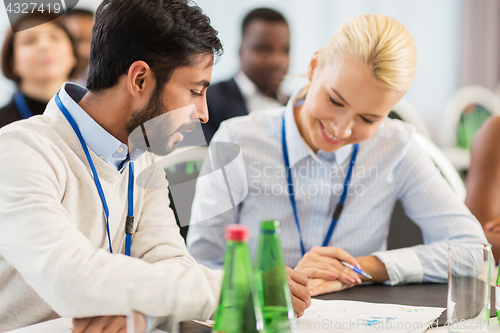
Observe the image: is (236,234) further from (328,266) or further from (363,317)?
(328,266)

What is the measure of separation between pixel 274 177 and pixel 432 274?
0.48 metres

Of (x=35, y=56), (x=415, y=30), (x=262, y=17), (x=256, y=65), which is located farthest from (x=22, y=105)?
(x=415, y=30)

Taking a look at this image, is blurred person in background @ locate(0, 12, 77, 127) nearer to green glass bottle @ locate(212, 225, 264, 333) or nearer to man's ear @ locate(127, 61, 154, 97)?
man's ear @ locate(127, 61, 154, 97)

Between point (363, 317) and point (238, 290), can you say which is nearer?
point (238, 290)

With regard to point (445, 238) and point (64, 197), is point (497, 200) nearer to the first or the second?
point (445, 238)

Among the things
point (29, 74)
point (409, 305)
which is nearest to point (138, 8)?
point (409, 305)

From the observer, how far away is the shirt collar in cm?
135

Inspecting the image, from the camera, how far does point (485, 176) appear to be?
66.6 inches

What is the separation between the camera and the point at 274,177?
53.0 inches

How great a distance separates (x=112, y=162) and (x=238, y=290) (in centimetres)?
51

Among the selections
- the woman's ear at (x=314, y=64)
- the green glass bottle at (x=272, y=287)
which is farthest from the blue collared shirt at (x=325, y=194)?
the green glass bottle at (x=272, y=287)

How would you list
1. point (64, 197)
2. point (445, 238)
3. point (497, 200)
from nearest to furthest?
point (64, 197) < point (445, 238) < point (497, 200)

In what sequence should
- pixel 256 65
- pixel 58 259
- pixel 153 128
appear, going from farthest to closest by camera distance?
1. pixel 256 65
2. pixel 153 128
3. pixel 58 259

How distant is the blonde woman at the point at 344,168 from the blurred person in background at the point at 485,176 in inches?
12.9
